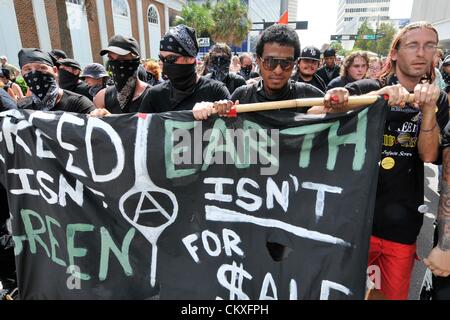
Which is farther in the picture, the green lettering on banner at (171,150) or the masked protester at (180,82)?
the masked protester at (180,82)

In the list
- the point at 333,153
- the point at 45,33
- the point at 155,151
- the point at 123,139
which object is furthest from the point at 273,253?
the point at 45,33

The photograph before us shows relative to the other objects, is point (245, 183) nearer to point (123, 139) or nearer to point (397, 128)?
point (123, 139)

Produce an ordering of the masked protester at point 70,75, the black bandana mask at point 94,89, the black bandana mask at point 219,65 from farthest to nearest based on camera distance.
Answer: the black bandana mask at point 219,65 → the black bandana mask at point 94,89 → the masked protester at point 70,75

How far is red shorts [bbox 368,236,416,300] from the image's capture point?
192cm

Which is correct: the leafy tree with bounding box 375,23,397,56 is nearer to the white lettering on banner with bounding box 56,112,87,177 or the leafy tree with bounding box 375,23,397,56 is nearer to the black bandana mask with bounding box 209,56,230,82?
the black bandana mask with bounding box 209,56,230,82

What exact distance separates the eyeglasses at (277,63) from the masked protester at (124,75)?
1167mm

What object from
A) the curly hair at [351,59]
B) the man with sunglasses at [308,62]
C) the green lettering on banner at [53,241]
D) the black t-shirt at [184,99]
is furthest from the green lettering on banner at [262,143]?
the curly hair at [351,59]

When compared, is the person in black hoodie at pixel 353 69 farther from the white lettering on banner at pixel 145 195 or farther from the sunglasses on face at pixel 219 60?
the white lettering on banner at pixel 145 195

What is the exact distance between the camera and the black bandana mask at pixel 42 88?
238 centimetres

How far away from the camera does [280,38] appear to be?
196cm

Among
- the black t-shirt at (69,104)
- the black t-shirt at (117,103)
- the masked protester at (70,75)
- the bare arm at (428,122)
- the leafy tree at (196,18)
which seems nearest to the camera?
the bare arm at (428,122)
